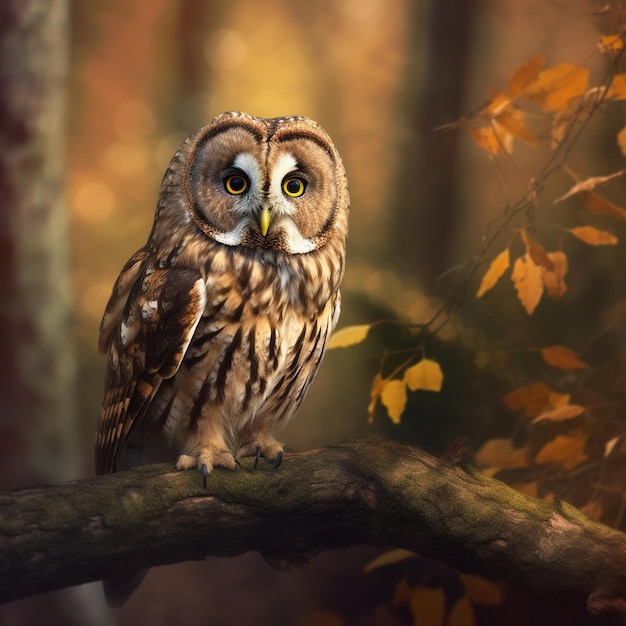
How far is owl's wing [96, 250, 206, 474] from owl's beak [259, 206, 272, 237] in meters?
0.15

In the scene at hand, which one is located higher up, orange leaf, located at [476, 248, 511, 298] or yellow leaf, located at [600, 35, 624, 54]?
yellow leaf, located at [600, 35, 624, 54]

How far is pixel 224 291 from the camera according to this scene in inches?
52.7

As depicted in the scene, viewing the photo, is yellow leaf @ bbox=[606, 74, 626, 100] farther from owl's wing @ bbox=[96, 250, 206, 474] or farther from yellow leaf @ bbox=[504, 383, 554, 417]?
owl's wing @ bbox=[96, 250, 206, 474]

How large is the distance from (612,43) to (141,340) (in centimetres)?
119

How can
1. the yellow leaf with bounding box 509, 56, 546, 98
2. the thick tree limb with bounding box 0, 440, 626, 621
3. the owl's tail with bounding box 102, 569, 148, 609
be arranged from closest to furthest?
the thick tree limb with bounding box 0, 440, 626, 621 < the owl's tail with bounding box 102, 569, 148, 609 < the yellow leaf with bounding box 509, 56, 546, 98

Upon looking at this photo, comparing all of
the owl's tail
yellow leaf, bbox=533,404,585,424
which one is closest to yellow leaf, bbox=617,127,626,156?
yellow leaf, bbox=533,404,585,424

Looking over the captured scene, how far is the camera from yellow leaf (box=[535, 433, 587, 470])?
5.42 feet

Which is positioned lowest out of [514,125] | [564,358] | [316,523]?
[316,523]

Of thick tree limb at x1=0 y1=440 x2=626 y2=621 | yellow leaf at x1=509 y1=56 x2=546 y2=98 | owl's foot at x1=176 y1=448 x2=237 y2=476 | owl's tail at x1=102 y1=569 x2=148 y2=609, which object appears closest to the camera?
thick tree limb at x1=0 y1=440 x2=626 y2=621

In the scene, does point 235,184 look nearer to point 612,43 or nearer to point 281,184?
point 281,184

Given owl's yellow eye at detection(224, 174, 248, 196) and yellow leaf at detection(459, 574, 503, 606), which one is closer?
owl's yellow eye at detection(224, 174, 248, 196)

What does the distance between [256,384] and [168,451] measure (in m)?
0.23

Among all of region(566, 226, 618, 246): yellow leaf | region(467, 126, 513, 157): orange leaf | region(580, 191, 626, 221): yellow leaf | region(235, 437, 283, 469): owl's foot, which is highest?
region(467, 126, 513, 157): orange leaf

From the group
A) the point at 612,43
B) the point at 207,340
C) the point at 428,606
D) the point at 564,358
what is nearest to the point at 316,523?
the point at 207,340
